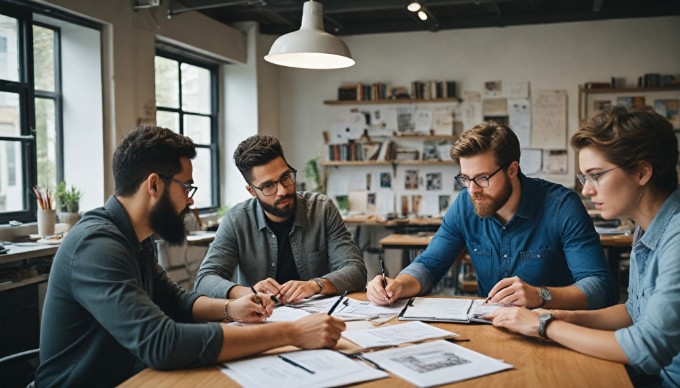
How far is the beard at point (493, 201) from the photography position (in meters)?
2.46

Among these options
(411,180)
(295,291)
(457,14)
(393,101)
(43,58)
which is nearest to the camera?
(295,291)

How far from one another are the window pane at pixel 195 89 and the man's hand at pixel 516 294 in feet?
16.6

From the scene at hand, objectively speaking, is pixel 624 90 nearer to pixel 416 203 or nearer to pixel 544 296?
pixel 416 203

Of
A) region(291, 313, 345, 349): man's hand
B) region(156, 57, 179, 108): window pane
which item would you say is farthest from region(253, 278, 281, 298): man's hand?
region(156, 57, 179, 108): window pane

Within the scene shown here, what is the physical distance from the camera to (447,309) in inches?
85.0

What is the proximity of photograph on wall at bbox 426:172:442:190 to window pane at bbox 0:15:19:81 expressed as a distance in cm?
453

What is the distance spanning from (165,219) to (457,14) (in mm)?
5910

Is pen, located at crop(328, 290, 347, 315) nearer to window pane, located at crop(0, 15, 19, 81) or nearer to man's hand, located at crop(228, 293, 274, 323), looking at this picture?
man's hand, located at crop(228, 293, 274, 323)

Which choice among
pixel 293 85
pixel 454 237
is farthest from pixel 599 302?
pixel 293 85

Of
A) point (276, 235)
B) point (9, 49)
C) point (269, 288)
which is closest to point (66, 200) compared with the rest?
point (9, 49)

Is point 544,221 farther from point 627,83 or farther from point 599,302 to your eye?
point 627,83

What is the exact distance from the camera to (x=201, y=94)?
687 cm

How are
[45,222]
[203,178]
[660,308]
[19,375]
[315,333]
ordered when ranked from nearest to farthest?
[660,308]
[315,333]
[19,375]
[45,222]
[203,178]

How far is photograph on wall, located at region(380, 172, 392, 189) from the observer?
752cm
